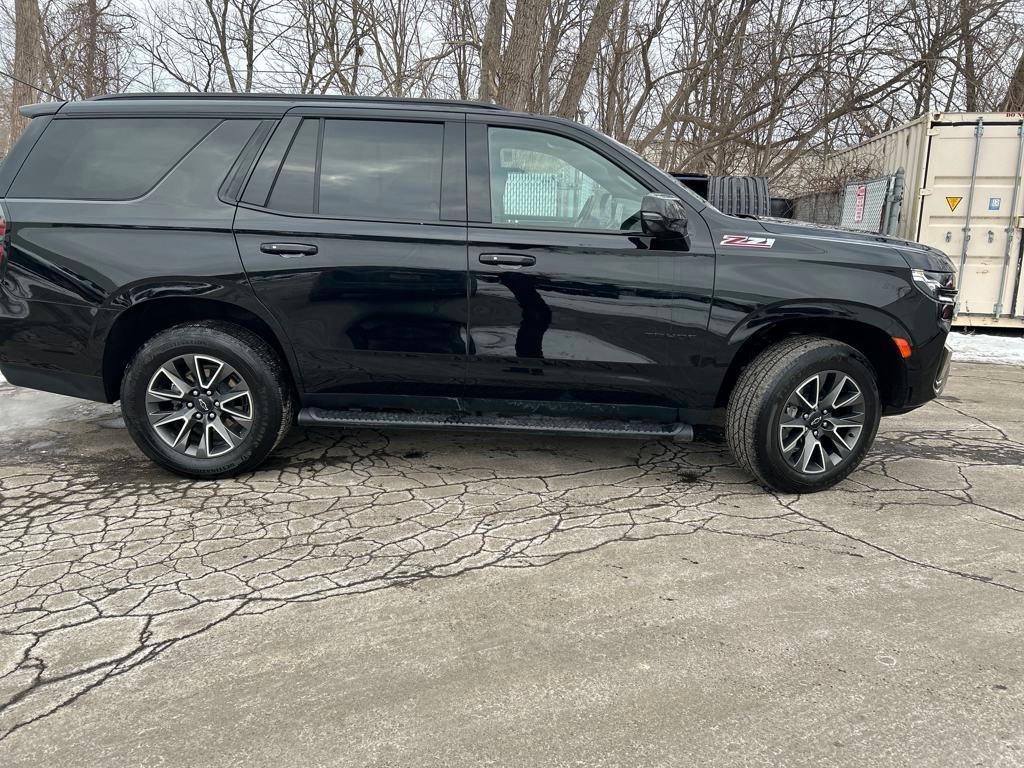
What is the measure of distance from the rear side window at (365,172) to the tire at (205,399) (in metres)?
0.80

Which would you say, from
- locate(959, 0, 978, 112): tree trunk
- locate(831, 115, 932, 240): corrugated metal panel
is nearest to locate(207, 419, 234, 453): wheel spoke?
locate(831, 115, 932, 240): corrugated metal panel

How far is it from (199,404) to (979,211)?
9.53 meters

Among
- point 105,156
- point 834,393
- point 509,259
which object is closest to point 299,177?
point 105,156

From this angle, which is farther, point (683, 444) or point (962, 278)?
point (962, 278)

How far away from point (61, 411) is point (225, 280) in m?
2.49

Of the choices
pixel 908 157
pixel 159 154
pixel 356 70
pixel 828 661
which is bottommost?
pixel 828 661

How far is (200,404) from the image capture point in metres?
4.01

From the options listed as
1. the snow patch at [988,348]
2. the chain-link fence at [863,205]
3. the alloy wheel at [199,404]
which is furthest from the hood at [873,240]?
the chain-link fence at [863,205]

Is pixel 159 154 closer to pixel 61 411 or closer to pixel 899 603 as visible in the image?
pixel 61 411

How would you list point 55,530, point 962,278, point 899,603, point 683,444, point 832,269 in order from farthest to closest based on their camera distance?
point 962,278 → point 683,444 → point 832,269 → point 55,530 → point 899,603

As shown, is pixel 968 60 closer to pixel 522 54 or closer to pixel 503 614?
pixel 522 54

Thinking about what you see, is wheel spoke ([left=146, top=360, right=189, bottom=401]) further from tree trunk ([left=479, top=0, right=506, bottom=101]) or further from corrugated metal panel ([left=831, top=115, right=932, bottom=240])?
tree trunk ([left=479, top=0, right=506, bottom=101])

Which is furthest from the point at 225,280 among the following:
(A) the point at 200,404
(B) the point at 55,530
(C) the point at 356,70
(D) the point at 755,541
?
(C) the point at 356,70

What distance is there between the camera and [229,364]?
155 inches
